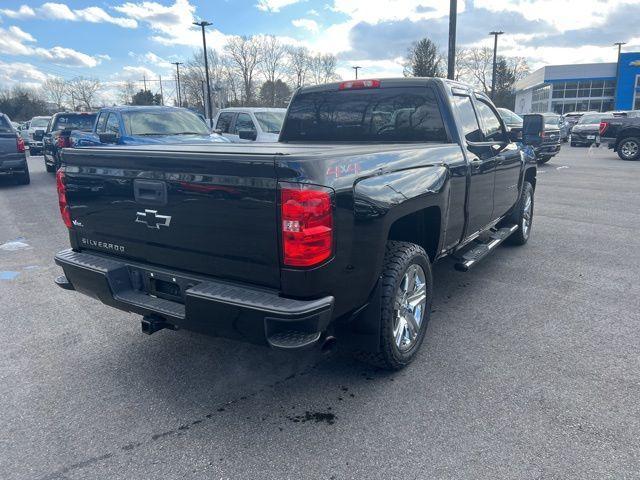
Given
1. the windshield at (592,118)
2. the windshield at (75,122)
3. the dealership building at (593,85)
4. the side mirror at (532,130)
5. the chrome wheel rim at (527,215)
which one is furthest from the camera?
the dealership building at (593,85)

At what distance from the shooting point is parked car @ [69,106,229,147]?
969cm

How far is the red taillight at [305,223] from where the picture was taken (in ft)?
8.17

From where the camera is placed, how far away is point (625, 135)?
18.1m

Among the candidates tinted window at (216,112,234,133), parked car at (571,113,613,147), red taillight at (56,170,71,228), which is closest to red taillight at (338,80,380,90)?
red taillight at (56,170,71,228)

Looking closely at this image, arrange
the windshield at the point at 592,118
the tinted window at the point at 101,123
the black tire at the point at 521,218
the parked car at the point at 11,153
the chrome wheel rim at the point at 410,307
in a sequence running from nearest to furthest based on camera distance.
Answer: the chrome wheel rim at the point at 410,307, the black tire at the point at 521,218, the tinted window at the point at 101,123, the parked car at the point at 11,153, the windshield at the point at 592,118

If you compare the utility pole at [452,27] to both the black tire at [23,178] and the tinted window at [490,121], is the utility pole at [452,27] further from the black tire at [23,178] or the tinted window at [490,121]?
the black tire at [23,178]

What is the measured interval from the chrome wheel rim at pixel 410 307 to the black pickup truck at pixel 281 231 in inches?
0.5

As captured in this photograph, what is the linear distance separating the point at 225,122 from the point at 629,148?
14.6 metres

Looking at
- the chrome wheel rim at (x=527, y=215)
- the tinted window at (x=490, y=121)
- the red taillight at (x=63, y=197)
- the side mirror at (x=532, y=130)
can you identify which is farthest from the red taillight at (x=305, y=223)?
the chrome wheel rim at (x=527, y=215)

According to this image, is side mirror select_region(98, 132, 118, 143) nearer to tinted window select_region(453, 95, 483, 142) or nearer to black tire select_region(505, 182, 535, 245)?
tinted window select_region(453, 95, 483, 142)

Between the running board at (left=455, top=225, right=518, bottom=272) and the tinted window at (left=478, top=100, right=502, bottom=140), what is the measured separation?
3.45 ft

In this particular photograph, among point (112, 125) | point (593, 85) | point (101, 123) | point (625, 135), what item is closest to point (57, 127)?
point (101, 123)

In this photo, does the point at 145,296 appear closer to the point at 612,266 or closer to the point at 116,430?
the point at 116,430

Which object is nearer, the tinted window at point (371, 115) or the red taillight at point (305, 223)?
the red taillight at point (305, 223)
